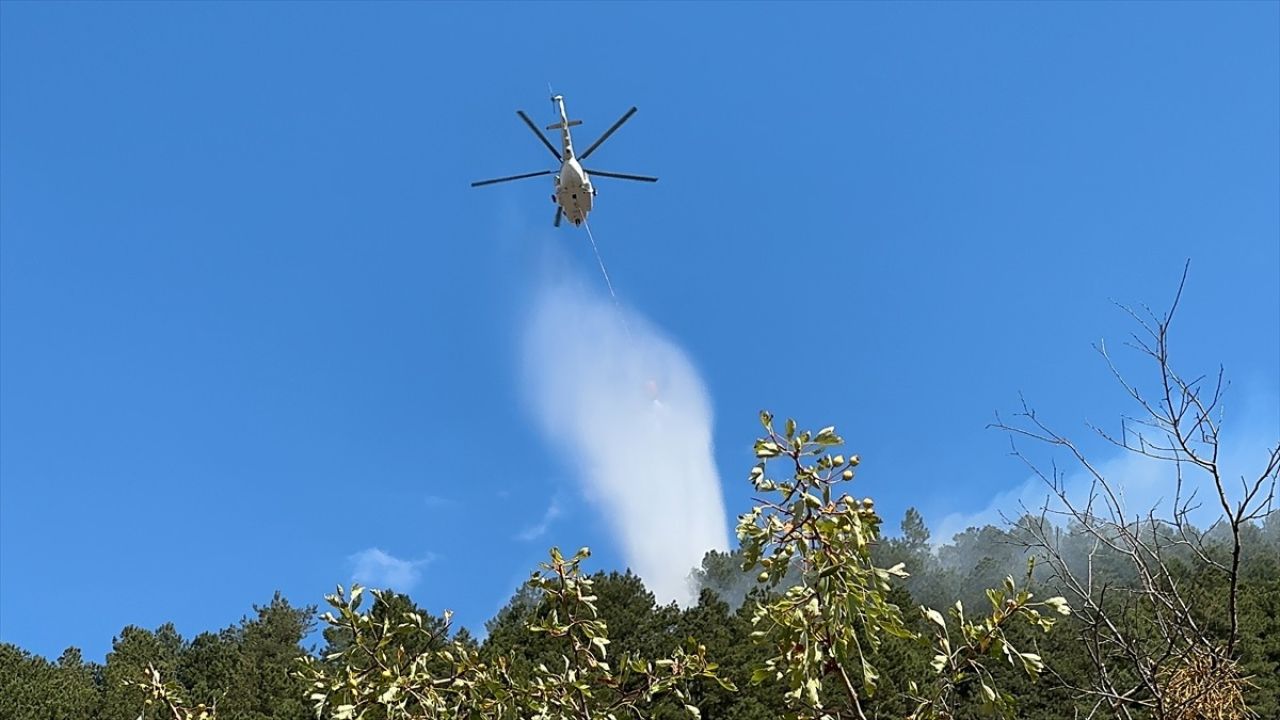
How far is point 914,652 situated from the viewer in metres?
27.6

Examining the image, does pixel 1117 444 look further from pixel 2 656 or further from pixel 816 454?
pixel 2 656

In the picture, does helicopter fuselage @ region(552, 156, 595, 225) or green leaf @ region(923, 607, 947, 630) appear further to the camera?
helicopter fuselage @ region(552, 156, 595, 225)

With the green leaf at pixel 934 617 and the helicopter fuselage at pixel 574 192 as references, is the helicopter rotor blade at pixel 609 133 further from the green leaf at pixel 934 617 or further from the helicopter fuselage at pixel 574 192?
the green leaf at pixel 934 617

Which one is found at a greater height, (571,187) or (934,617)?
(571,187)

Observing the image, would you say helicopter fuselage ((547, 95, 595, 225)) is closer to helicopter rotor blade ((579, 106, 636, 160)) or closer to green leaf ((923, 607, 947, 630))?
helicopter rotor blade ((579, 106, 636, 160))

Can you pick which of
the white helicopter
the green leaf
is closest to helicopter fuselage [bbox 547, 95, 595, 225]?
the white helicopter

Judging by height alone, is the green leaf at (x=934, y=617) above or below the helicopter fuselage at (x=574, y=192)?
below

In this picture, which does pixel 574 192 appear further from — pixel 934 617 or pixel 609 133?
pixel 934 617

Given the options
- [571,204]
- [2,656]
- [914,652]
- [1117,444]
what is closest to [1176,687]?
[1117,444]

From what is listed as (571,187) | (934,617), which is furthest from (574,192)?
(934,617)

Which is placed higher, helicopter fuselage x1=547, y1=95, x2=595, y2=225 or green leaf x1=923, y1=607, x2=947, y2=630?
helicopter fuselage x1=547, y1=95, x2=595, y2=225

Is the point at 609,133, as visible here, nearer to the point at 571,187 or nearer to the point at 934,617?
the point at 571,187

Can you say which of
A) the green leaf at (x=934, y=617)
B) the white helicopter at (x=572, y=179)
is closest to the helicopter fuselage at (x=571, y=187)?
the white helicopter at (x=572, y=179)

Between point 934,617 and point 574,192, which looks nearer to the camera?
point 934,617
